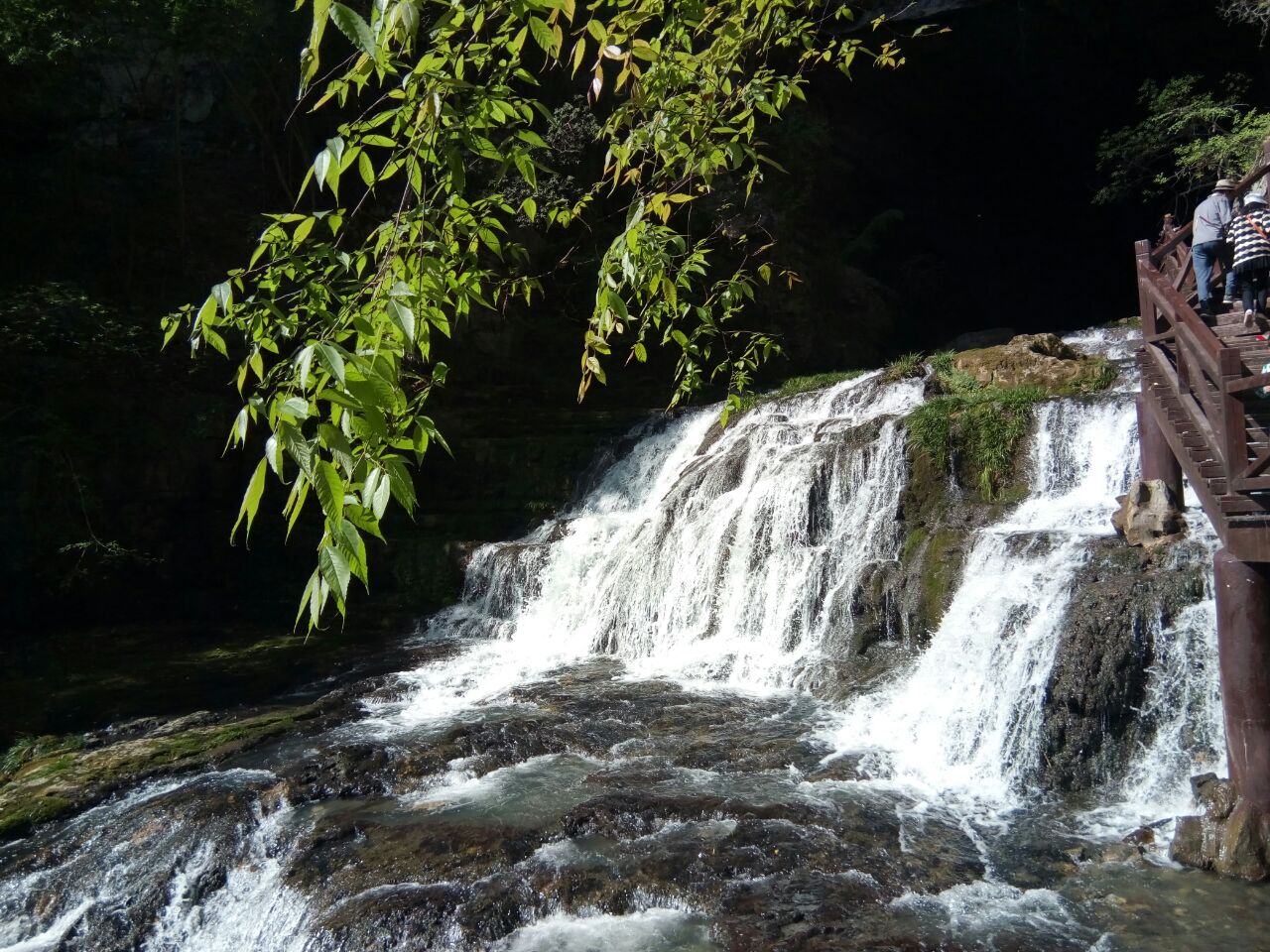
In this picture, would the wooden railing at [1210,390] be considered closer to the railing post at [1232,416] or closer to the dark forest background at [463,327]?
the railing post at [1232,416]

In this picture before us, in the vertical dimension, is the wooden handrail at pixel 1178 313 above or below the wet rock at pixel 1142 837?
above

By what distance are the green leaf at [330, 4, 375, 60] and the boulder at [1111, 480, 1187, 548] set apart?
7.99 meters

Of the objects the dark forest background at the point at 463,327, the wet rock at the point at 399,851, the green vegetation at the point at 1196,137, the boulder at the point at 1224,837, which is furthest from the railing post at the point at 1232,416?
the dark forest background at the point at 463,327

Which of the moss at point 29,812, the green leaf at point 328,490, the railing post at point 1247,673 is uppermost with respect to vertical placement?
the green leaf at point 328,490

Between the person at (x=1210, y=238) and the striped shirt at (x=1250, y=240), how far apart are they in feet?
0.54

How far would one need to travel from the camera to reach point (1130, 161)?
1488cm

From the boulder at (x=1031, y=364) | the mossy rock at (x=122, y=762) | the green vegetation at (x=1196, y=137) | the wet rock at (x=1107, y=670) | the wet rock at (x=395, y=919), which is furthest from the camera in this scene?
the green vegetation at (x=1196, y=137)

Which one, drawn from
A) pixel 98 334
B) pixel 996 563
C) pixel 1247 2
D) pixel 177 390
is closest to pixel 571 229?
pixel 177 390

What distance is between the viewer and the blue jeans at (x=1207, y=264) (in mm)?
7355

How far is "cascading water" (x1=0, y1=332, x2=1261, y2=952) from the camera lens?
5270mm

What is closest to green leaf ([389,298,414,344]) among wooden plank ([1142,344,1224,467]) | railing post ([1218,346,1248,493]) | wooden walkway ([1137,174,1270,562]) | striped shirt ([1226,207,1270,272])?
wooden walkway ([1137,174,1270,562])

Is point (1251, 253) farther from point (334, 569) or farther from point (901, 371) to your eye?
point (334, 569)

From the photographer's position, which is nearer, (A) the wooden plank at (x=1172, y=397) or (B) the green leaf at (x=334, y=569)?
(B) the green leaf at (x=334, y=569)

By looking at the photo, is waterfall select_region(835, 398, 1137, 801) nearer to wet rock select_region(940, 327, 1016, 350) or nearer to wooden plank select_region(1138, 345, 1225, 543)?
wooden plank select_region(1138, 345, 1225, 543)
